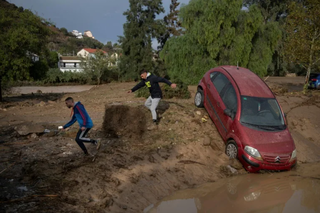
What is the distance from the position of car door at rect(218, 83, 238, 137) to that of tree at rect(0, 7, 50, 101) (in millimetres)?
14367

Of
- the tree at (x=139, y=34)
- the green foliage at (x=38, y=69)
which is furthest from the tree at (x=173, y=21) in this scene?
the green foliage at (x=38, y=69)

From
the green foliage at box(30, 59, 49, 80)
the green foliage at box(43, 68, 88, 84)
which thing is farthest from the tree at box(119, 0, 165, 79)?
the green foliage at box(30, 59, 49, 80)

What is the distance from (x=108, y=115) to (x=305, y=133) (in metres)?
7.23

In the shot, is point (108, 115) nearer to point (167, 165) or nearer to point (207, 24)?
point (167, 165)

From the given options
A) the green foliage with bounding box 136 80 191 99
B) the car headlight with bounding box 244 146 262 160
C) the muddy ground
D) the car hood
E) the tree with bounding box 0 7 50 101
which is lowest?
the muddy ground

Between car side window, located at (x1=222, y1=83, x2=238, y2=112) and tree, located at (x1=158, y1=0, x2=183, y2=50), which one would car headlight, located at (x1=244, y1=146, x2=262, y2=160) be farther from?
tree, located at (x1=158, y1=0, x2=183, y2=50)

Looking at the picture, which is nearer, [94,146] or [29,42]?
[94,146]

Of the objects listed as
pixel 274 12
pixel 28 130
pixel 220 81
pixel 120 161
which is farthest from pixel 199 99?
pixel 274 12

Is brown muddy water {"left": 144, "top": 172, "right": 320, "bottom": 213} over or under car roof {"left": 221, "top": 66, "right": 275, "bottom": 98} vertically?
under

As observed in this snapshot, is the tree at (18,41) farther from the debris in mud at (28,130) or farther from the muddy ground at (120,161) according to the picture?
the debris in mud at (28,130)

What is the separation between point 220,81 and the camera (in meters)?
8.84

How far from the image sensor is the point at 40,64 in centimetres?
2066

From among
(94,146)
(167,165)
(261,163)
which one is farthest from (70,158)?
(261,163)

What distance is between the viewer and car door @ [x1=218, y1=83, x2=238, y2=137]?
25.2 ft
